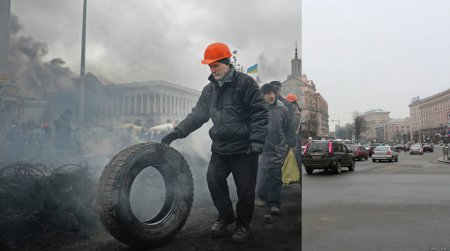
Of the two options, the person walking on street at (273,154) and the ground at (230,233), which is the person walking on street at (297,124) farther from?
the ground at (230,233)

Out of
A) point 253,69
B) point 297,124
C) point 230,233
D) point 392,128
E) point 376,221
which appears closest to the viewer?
point 230,233

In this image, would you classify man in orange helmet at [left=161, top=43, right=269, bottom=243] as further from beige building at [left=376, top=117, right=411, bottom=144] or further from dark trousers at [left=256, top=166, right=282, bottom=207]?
beige building at [left=376, top=117, right=411, bottom=144]

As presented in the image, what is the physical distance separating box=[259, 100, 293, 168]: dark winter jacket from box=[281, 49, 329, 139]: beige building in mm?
117

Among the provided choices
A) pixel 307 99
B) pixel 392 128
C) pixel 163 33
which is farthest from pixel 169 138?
pixel 392 128

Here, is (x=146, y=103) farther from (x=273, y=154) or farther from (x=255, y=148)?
(x=273, y=154)

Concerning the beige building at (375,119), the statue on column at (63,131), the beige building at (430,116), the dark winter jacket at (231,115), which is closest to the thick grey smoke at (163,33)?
the dark winter jacket at (231,115)

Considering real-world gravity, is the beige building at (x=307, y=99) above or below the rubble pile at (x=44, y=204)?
above

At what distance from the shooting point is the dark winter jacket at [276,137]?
228 cm

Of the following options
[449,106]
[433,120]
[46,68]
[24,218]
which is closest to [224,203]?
[24,218]

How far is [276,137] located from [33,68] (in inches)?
55.1

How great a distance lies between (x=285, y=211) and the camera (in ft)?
7.36

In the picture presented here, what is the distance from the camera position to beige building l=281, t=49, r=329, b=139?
90.0 inches

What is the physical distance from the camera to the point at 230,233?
2018 mm

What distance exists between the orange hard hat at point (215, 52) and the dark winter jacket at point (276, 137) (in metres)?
0.43
